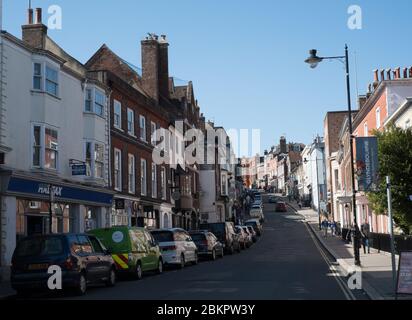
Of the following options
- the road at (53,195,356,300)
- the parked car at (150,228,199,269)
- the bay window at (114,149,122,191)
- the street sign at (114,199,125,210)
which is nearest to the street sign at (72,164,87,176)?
the parked car at (150,228,199,269)

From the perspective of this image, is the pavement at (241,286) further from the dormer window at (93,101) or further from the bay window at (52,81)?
the dormer window at (93,101)

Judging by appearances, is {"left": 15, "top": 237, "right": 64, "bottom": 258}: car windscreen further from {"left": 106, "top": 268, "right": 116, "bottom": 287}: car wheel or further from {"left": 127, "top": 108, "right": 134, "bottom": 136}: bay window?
{"left": 127, "top": 108, "right": 134, "bottom": 136}: bay window

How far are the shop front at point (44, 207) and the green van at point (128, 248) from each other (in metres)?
2.12

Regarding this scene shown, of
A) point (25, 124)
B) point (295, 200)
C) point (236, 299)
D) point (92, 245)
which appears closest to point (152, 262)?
point (92, 245)

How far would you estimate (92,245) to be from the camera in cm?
1870

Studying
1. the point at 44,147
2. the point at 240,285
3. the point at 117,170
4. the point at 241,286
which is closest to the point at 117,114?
the point at 117,170

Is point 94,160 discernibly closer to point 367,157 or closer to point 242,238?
point 367,157

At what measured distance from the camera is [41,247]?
56.3 feet

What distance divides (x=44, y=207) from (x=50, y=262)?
9.51 m

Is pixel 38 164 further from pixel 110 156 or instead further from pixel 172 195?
pixel 172 195

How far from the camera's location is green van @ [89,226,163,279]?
70.5 feet

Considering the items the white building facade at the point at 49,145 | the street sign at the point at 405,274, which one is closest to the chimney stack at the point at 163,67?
the white building facade at the point at 49,145

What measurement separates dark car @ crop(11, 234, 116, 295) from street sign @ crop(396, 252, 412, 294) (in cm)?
849

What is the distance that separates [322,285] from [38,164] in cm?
1319
